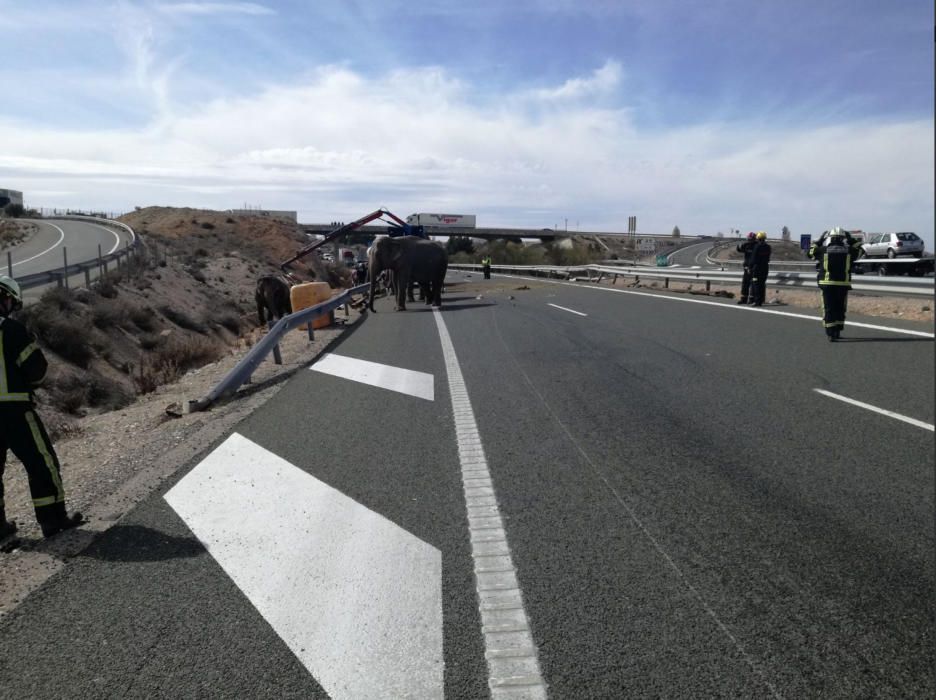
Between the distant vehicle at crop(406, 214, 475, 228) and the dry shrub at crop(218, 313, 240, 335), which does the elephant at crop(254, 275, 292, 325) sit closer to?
the dry shrub at crop(218, 313, 240, 335)

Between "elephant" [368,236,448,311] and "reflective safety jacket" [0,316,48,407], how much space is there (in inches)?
731

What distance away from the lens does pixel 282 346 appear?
50.0ft

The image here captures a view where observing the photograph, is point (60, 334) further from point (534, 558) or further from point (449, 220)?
point (449, 220)

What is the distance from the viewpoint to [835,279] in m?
13.4

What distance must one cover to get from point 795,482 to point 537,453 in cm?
198

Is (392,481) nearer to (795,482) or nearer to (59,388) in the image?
(795,482)

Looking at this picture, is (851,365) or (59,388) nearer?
(851,365)

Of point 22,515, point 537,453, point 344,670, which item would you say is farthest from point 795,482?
point 22,515

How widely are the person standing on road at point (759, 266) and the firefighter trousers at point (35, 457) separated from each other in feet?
62.7

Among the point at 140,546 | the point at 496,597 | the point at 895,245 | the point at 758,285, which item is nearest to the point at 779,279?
the point at 758,285

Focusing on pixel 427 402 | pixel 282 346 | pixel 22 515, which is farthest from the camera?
pixel 282 346

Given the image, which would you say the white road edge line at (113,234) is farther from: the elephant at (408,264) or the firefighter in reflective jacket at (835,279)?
the firefighter in reflective jacket at (835,279)

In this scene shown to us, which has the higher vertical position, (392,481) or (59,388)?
(392,481)

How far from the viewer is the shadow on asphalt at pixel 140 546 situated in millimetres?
4406
